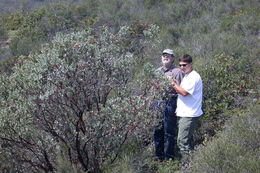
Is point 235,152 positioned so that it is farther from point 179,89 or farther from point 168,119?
point 168,119

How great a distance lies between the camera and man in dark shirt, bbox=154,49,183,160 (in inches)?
208

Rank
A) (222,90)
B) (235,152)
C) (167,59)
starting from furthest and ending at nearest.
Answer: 1. (222,90)
2. (167,59)
3. (235,152)

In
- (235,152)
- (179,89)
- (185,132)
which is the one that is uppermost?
(179,89)

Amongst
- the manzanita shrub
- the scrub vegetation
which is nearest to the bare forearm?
the scrub vegetation

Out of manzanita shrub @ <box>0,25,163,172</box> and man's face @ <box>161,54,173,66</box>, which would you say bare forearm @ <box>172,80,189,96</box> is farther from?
man's face @ <box>161,54,173,66</box>

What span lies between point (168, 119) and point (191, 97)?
586 mm

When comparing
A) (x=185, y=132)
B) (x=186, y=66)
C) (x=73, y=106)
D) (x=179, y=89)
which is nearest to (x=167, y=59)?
(x=186, y=66)

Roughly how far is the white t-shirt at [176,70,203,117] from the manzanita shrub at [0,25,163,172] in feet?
1.52

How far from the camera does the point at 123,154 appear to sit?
A: 5.31 meters

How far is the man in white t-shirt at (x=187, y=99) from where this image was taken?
496cm

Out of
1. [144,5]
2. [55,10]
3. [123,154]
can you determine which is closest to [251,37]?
[123,154]

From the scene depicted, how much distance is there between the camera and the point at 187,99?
16.6 ft

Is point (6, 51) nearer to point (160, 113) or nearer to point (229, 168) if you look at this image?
point (160, 113)

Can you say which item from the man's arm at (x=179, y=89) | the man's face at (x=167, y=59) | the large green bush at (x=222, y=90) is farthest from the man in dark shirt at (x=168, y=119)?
the large green bush at (x=222, y=90)
